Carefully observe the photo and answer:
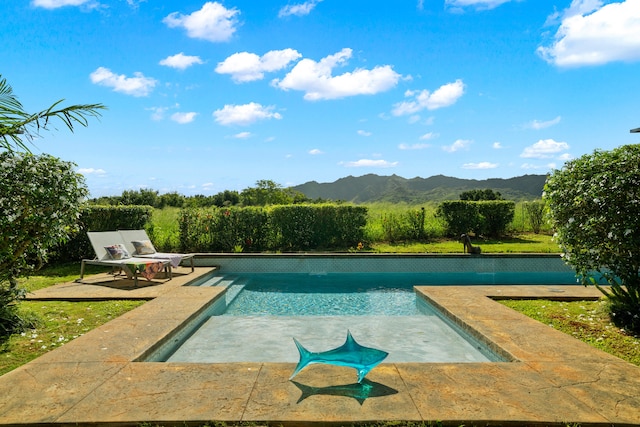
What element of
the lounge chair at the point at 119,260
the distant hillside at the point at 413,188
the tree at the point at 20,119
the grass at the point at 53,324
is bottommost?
the grass at the point at 53,324

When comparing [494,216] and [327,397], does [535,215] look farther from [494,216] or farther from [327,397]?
[327,397]

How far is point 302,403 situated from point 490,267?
1018cm

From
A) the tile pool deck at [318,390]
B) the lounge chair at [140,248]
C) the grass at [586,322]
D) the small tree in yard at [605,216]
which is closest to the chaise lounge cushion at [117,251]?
the lounge chair at [140,248]

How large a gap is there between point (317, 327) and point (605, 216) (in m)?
4.06

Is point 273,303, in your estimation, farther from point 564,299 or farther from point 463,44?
point 463,44

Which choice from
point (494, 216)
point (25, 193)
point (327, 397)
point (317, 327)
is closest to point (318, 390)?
point (327, 397)

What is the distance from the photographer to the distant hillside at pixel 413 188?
59.9 metres

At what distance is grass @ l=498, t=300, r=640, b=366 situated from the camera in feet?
15.0

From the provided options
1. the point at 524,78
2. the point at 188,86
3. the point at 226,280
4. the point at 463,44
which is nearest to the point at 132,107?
the point at 188,86

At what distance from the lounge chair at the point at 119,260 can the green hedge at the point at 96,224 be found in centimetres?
283

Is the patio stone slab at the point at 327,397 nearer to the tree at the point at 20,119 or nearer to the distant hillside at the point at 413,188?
the tree at the point at 20,119

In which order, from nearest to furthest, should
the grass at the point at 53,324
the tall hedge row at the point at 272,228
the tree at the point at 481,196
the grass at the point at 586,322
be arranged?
the grass at the point at 53,324, the grass at the point at 586,322, the tall hedge row at the point at 272,228, the tree at the point at 481,196

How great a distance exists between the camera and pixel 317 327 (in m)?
6.08

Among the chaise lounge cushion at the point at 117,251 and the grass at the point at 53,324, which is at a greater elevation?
the chaise lounge cushion at the point at 117,251
